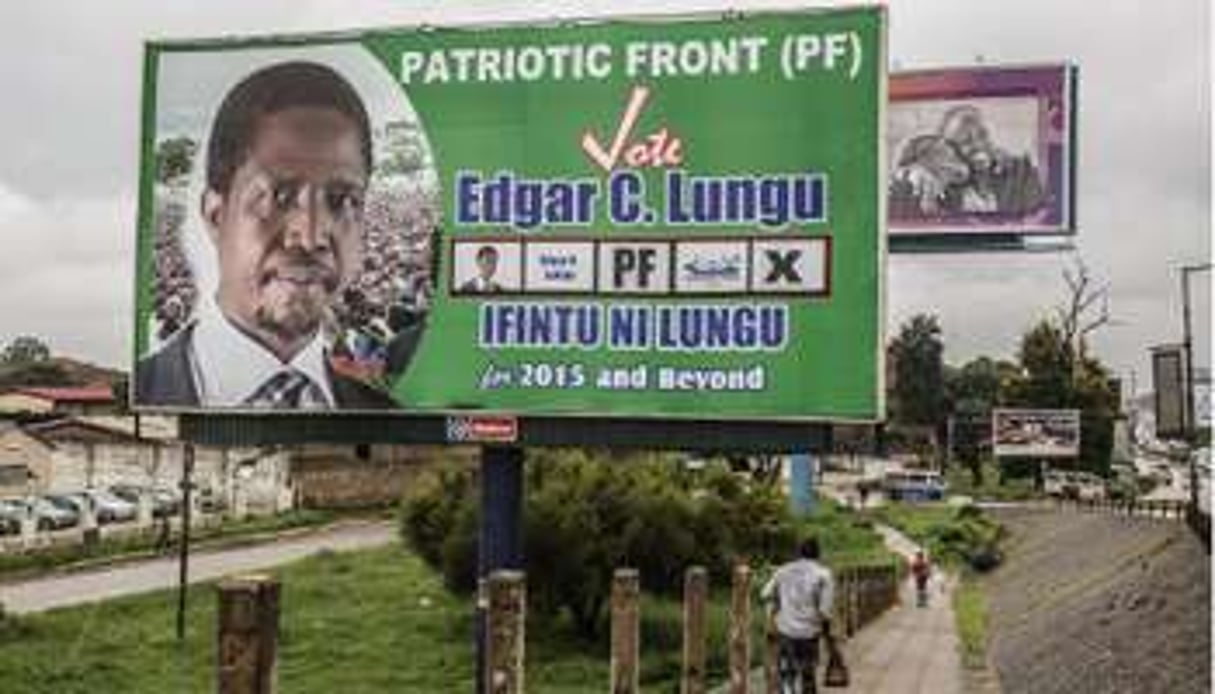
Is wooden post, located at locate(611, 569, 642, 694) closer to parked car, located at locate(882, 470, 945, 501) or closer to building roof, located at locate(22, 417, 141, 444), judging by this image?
building roof, located at locate(22, 417, 141, 444)

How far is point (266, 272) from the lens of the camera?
14.2 meters

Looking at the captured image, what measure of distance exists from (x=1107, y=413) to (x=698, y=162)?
59816 millimetres

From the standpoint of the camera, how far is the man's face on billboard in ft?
46.2

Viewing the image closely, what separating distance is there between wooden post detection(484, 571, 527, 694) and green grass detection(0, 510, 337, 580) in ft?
81.6

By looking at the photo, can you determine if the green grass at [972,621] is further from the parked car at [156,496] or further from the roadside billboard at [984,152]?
the parked car at [156,496]

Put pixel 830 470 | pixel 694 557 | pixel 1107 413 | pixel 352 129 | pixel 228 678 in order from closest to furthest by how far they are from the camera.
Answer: pixel 228 678 → pixel 352 129 → pixel 694 557 → pixel 1107 413 → pixel 830 470

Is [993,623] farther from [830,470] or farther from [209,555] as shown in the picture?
[830,470]

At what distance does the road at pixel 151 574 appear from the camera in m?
28.4

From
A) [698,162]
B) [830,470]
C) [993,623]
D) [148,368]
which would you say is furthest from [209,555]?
[830,470]

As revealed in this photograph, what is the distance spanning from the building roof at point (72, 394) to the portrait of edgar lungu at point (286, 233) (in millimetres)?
60363

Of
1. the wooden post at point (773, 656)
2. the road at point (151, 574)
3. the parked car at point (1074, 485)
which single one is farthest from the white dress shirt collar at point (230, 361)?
the parked car at point (1074, 485)

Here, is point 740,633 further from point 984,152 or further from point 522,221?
point 984,152

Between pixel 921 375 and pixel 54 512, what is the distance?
216ft

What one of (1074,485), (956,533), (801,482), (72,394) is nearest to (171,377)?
(801,482)
